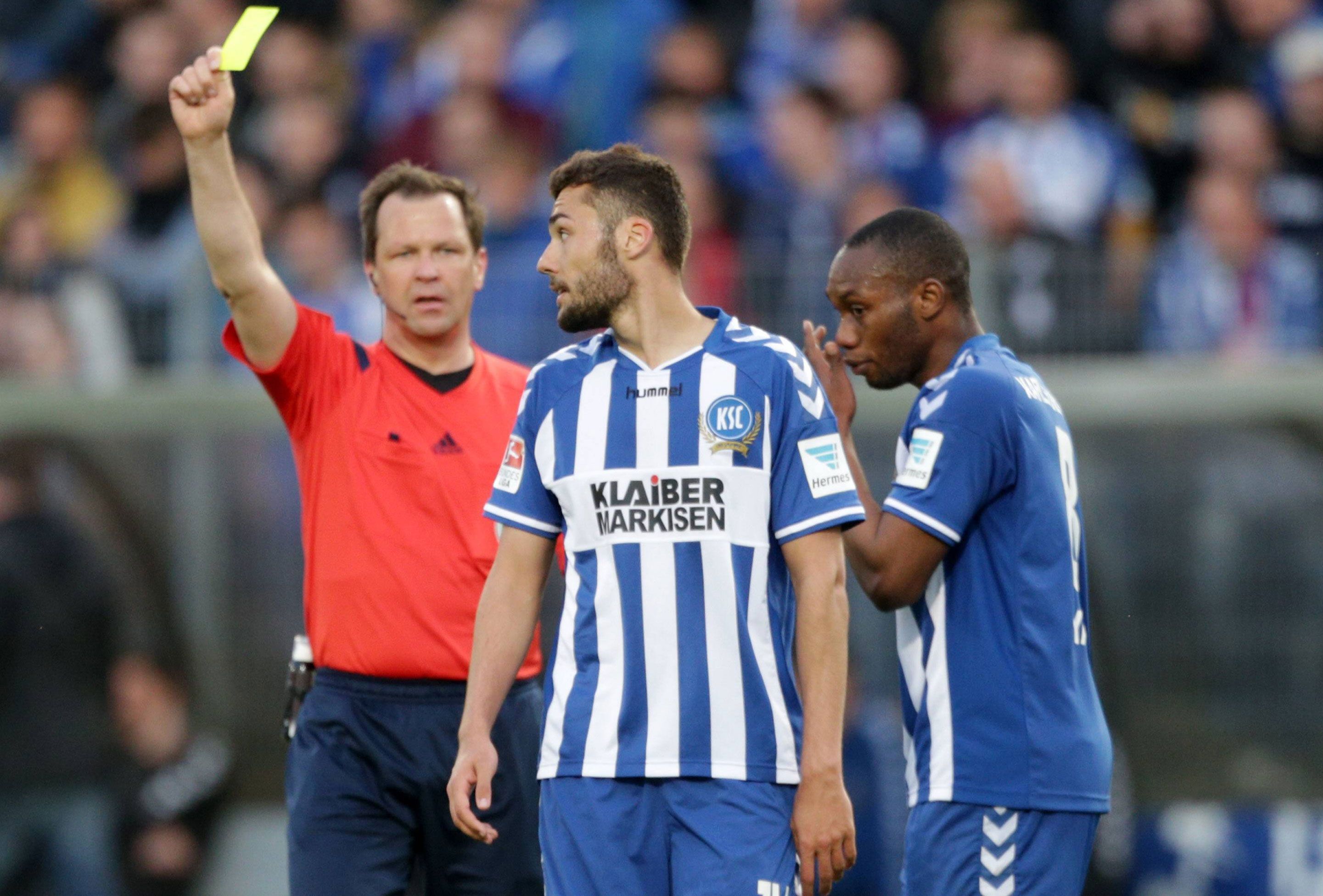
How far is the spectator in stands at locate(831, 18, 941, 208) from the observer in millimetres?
8969

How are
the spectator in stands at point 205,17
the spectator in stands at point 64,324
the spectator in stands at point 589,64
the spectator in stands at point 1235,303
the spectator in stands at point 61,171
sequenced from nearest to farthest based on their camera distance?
the spectator in stands at point 1235,303 → the spectator in stands at point 64,324 → the spectator in stands at point 589,64 → the spectator in stands at point 61,171 → the spectator in stands at point 205,17

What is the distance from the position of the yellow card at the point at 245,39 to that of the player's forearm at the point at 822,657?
186 centimetres

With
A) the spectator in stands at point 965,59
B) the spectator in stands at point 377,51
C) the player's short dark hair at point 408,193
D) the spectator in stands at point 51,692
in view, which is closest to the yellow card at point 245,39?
the player's short dark hair at point 408,193

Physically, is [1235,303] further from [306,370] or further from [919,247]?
[306,370]

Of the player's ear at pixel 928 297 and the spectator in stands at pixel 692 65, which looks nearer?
the player's ear at pixel 928 297

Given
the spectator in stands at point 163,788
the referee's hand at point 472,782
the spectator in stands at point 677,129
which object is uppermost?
the spectator in stands at point 677,129

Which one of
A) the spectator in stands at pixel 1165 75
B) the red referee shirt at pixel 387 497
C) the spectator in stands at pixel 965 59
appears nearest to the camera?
the red referee shirt at pixel 387 497

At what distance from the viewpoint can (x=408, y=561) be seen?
4340mm

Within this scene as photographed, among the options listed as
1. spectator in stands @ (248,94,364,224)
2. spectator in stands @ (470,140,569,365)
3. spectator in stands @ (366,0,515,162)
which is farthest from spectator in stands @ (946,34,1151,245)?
spectator in stands @ (248,94,364,224)

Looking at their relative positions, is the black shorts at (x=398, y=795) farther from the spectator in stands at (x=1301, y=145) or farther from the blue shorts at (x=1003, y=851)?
the spectator in stands at (x=1301, y=145)

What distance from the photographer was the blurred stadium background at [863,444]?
7.99 metres

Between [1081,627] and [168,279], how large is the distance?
5.60m

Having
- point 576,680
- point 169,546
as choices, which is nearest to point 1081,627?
point 576,680

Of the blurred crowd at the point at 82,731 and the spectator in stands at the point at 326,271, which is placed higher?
the spectator in stands at the point at 326,271
